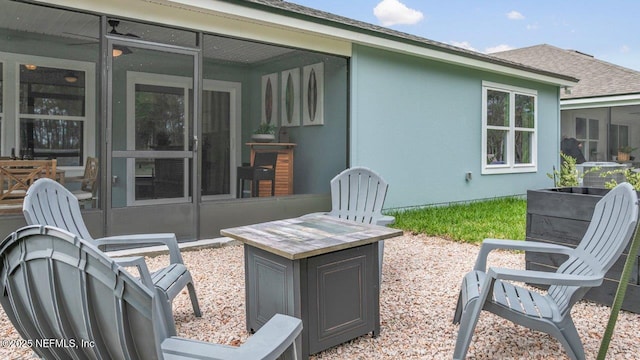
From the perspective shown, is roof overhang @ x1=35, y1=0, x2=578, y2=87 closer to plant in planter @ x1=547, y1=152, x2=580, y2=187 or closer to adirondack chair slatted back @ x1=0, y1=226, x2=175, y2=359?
plant in planter @ x1=547, y1=152, x2=580, y2=187

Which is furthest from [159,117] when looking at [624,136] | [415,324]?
[624,136]

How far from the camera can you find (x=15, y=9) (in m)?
5.05

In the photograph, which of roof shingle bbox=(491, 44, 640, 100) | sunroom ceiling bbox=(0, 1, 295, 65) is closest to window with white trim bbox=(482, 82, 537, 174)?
roof shingle bbox=(491, 44, 640, 100)

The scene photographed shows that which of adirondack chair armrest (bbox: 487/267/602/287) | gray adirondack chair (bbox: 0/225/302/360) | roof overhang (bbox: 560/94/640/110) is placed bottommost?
adirondack chair armrest (bbox: 487/267/602/287)

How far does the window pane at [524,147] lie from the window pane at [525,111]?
0.57 ft

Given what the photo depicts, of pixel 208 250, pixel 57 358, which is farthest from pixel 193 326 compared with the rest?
pixel 208 250

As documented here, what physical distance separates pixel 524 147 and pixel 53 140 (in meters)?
8.67

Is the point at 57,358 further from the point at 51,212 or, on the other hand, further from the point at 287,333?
the point at 51,212

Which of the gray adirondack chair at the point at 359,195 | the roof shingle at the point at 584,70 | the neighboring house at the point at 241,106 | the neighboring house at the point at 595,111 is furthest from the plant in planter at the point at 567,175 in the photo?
the gray adirondack chair at the point at 359,195

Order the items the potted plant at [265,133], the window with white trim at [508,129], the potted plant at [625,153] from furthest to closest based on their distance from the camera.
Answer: the potted plant at [625,153], the window with white trim at [508,129], the potted plant at [265,133]

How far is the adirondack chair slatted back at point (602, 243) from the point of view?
7.10ft

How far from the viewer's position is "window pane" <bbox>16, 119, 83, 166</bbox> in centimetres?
606

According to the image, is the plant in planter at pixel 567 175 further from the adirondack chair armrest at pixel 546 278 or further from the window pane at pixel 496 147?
the adirondack chair armrest at pixel 546 278

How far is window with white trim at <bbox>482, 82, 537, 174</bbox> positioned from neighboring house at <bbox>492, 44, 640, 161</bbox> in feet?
14.7
